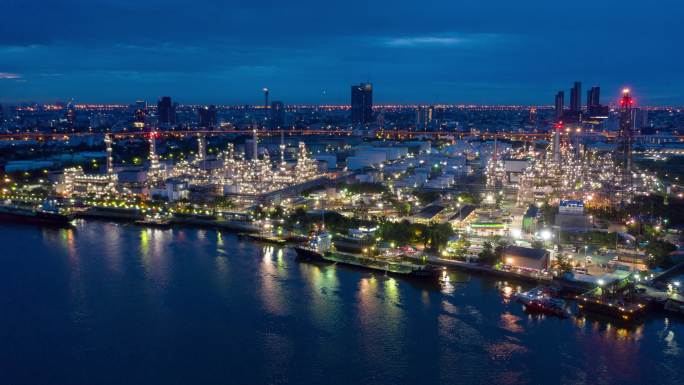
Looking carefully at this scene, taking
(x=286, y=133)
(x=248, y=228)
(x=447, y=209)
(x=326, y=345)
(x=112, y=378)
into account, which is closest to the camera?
(x=112, y=378)

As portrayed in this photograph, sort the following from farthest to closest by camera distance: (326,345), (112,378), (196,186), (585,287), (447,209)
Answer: (196,186)
(447,209)
(585,287)
(326,345)
(112,378)

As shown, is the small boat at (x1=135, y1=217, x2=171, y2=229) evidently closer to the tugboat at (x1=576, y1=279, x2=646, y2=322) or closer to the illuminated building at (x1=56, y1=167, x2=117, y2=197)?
the illuminated building at (x1=56, y1=167, x2=117, y2=197)

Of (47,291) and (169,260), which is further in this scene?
(169,260)

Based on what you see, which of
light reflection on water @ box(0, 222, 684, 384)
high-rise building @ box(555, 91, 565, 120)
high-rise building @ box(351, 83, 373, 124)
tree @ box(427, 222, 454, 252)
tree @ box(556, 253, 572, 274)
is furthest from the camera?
high-rise building @ box(351, 83, 373, 124)

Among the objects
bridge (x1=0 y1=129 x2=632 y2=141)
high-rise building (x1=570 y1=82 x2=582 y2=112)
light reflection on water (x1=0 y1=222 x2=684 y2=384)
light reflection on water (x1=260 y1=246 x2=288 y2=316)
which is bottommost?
light reflection on water (x1=0 y1=222 x2=684 y2=384)

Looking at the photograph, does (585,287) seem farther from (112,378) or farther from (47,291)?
(47,291)

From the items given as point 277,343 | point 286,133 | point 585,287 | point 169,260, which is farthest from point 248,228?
point 286,133

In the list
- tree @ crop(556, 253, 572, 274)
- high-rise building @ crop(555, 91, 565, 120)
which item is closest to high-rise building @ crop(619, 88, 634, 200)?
tree @ crop(556, 253, 572, 274)
